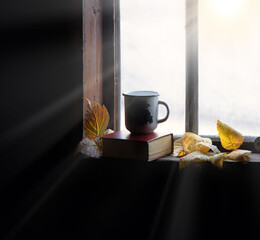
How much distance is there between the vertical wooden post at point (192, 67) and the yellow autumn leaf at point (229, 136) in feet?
0.50

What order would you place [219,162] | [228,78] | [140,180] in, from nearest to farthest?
1. [219,162]
2. [140,180]
3. [228,78]

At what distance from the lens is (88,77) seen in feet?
3.81

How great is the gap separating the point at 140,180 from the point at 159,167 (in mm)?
78

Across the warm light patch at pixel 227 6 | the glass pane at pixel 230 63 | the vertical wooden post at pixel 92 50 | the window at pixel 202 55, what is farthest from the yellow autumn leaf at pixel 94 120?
the warm light patch at pixel 227 6

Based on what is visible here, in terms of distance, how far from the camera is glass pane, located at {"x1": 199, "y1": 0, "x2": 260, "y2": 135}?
3.85ft

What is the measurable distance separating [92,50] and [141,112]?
0.97 feet

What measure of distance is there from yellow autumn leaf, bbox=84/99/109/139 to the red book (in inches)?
2.5

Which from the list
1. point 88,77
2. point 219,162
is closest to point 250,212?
point 219,162

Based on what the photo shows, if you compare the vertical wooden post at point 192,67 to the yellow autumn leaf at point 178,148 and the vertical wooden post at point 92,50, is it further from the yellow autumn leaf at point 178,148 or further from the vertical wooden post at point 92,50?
the vertical wooden post at point 92,50

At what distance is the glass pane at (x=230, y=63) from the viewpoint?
1173 millimetres

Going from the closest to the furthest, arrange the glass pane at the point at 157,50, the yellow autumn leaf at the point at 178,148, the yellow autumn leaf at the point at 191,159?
the yellow autumn leaf at the point at 191,159
the yellow autumn leaf at the point at 178,148
the glass pane at the point at 157,50

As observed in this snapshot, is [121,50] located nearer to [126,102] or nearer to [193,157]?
[126,102]

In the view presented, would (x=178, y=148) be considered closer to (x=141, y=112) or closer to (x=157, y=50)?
(x=141, y=112)

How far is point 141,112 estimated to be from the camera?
3.53 feet
